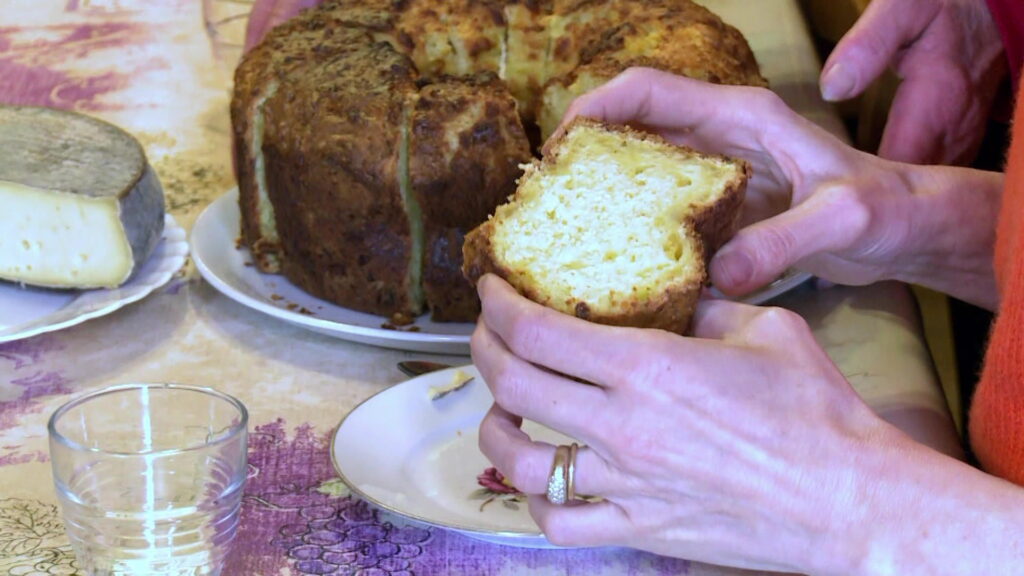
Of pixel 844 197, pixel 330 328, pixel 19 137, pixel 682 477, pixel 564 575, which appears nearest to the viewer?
pixel 682 477

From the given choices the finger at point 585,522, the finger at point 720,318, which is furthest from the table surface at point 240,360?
the finger at point 720,318

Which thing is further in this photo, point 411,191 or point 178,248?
point 178,248

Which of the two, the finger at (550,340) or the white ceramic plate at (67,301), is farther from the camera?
the white ceramic plate at (67,301)

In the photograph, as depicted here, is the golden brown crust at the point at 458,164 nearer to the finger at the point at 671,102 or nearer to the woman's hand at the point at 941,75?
the finger at the point at 671,102

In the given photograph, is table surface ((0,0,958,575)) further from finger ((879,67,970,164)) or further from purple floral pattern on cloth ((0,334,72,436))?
finger ((879,67,970,164))

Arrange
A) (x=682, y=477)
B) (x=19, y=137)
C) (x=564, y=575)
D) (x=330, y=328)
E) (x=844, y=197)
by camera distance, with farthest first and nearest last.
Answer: (x=19, y=137) < (x=330, y=328) < (x=844, y=197) < (x=564, y=575) < (x=682, y=477)

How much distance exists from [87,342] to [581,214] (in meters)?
0.63

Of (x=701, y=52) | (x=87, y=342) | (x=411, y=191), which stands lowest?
(x=87, y=342)

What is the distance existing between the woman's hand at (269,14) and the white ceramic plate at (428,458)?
2.61 ft

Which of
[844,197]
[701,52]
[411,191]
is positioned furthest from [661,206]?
[701,52]

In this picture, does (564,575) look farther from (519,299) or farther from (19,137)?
(19,137)

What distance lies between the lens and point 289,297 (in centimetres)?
150

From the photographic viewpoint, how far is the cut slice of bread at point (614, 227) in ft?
3.26

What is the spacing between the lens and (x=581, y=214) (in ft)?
3.58
